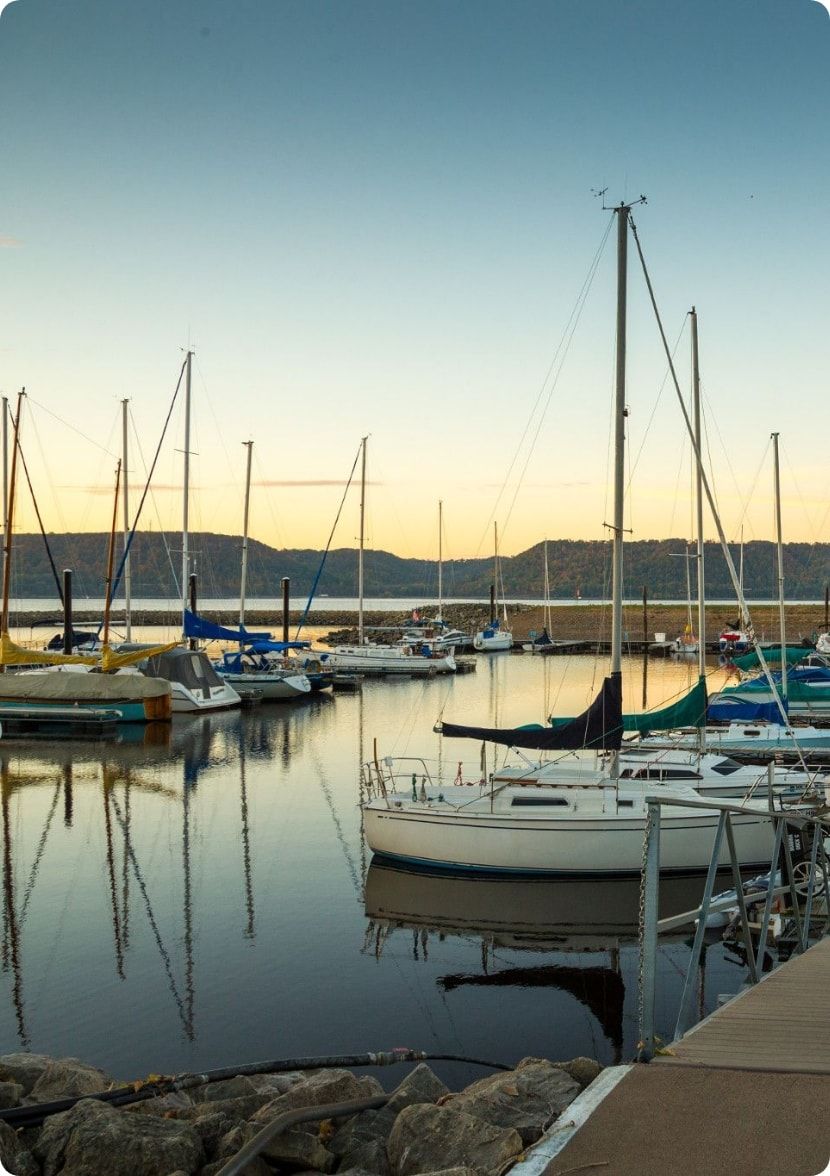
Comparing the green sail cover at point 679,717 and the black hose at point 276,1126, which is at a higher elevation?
the green sail cover at point 679,717

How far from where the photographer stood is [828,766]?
816 inches

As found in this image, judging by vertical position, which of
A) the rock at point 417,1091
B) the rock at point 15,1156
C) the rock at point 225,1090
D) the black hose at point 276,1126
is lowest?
the rock at point 225,1090

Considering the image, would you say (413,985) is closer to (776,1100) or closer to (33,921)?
(33,921)

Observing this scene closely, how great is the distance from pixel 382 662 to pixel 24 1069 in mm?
44464

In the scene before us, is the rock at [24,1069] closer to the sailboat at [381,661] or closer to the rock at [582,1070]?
the rock at [582,1070]

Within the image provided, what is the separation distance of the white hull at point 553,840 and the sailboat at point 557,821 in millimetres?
15

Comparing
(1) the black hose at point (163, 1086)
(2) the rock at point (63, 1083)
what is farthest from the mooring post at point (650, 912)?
(2) the rock at point (63, 1083)

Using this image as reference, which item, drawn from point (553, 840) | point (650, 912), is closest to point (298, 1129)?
point (650, 912)

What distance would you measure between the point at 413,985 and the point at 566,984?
181 cm

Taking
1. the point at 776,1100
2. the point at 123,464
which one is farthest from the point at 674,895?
the point at 123,464

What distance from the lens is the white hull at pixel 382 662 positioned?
52875 mm

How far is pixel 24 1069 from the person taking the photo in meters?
8.50

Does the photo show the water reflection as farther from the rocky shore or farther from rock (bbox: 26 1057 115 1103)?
rock (bbox: 26 1057 115 1103)

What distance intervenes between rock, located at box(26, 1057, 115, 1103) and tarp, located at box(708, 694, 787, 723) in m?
21.8
